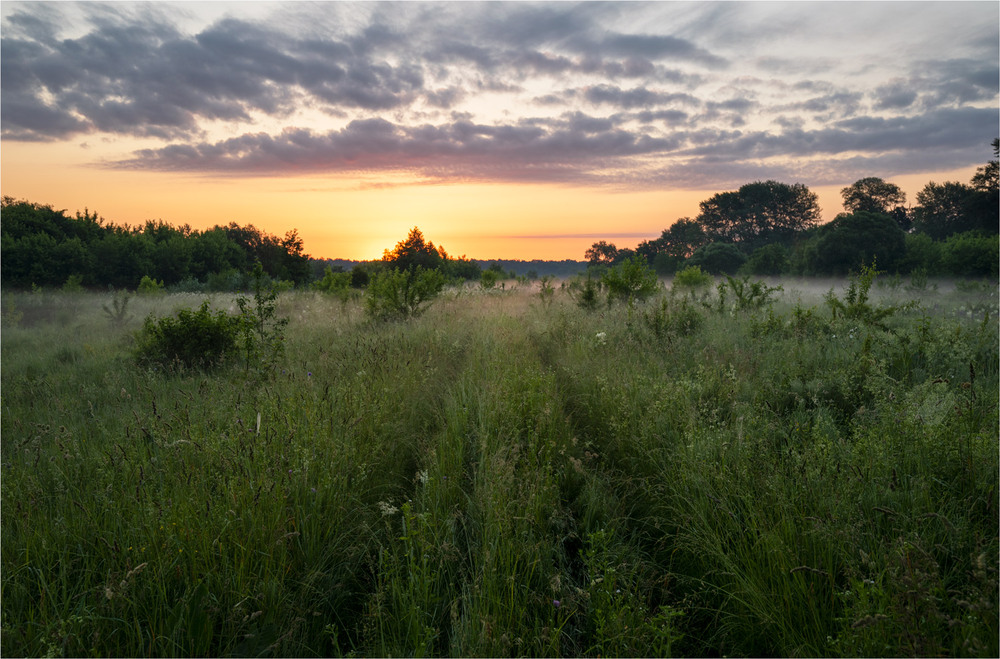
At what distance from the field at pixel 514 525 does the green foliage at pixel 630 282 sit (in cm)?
867

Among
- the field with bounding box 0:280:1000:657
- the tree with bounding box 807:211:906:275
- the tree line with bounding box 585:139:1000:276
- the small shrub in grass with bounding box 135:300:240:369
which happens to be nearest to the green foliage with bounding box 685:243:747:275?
the tree line with bounding box 585:139:1000:276

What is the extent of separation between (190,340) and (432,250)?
41.9 metres

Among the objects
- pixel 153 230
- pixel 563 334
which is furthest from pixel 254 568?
pixel 153 230

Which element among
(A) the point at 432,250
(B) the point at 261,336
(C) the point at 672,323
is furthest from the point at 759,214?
(B) the point at 261,336

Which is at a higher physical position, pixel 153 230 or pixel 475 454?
pixel 153 230

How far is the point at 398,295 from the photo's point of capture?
11766 mm

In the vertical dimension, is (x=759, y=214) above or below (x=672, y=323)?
above

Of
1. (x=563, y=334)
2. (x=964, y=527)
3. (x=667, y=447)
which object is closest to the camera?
(x=964, y=527)

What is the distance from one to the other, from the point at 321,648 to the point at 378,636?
337 mm

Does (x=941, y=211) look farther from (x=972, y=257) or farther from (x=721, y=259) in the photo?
(x=972, y=257)

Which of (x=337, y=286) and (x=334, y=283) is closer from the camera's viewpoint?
(x=337, y=286)

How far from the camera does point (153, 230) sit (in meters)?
53.1

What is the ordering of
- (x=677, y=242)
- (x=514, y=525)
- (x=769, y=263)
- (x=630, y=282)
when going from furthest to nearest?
(x=677, y=242) → (x=769, y=263) → (x=630, y=282) → (x=514, y=525)

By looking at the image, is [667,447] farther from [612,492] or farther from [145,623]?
[145,623]
